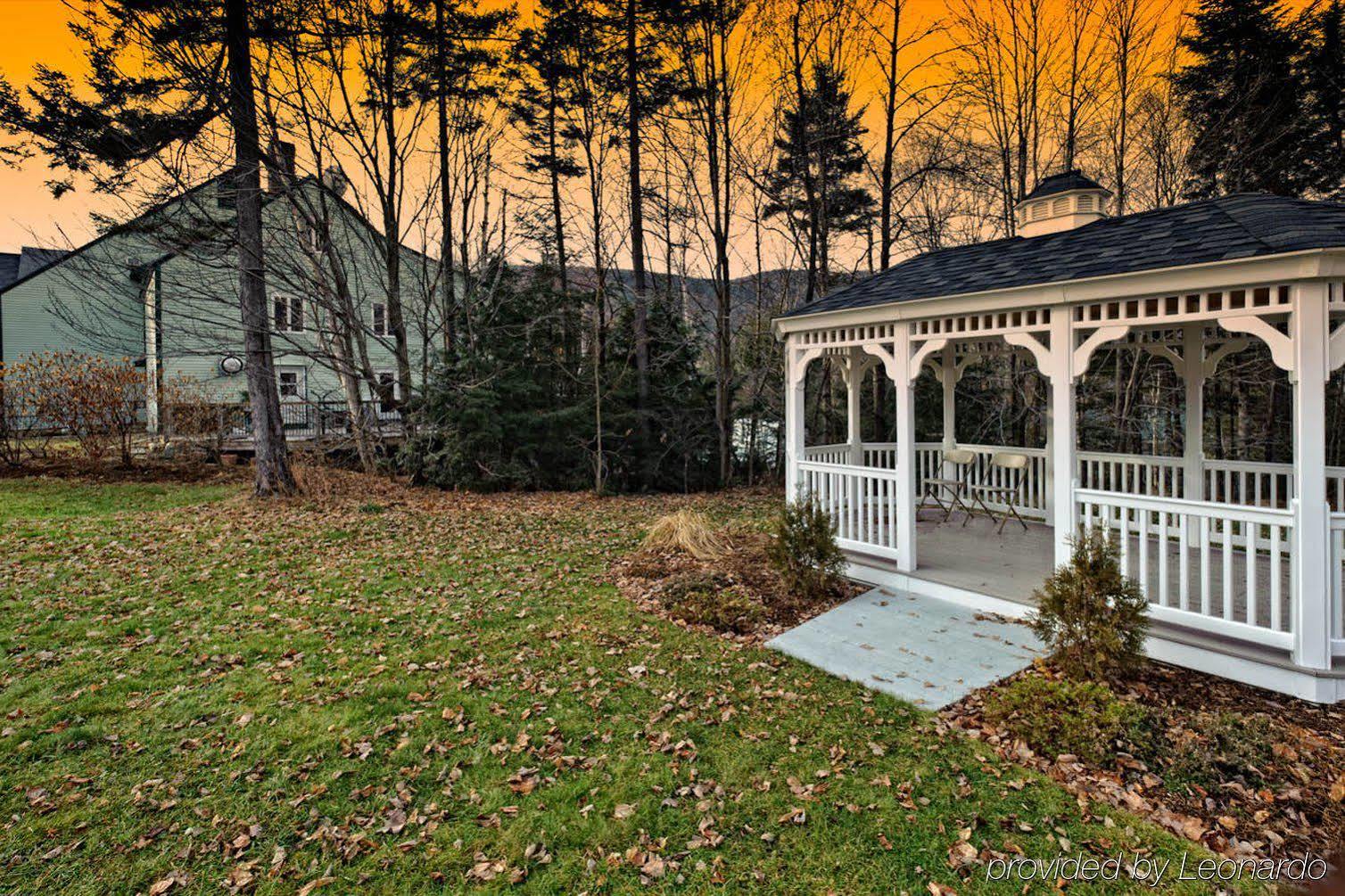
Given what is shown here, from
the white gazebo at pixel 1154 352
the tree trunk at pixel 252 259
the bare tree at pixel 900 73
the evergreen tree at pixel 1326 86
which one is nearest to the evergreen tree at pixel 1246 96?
the evergreen tree at pixel 1326 86

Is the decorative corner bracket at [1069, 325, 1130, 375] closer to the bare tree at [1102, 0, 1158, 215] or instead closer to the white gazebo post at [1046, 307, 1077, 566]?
the white gazebo post at [1046, 307, 1077, 566]

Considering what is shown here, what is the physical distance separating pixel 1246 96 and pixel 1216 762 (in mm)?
14910

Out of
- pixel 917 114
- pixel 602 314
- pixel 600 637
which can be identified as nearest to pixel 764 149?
pixel 917 114

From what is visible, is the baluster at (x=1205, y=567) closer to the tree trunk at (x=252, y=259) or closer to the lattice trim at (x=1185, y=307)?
the lattice trim at (x=1185, y=307)

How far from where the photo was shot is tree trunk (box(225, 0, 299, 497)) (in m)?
11.3

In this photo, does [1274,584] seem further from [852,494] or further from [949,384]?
[949,384]

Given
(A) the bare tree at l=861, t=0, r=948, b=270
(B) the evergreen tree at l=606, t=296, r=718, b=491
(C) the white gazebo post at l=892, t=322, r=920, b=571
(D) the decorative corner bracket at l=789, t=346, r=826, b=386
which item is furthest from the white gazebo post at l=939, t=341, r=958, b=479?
(B) the evergreen tree at l=606, t=296, r=718, b=491

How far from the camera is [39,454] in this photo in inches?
548

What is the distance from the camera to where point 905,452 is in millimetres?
6812

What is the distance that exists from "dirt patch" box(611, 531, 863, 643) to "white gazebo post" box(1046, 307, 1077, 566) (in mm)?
2144

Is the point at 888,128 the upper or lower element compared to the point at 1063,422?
upper

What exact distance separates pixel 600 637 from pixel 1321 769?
16.0 ft

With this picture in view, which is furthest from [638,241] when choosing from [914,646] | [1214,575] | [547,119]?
[1214,575]

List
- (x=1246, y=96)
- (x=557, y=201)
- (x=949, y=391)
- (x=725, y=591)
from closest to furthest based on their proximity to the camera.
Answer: (x=725, y=591) → (x=949, y=391) → (x=1246, y=96) → (x=557, y=201)
